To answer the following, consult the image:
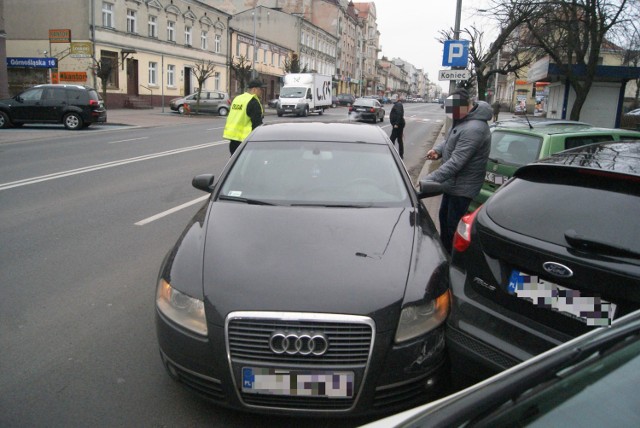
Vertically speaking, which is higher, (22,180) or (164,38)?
(164,38)

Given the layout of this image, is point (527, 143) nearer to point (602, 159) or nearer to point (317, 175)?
point (317, 175)

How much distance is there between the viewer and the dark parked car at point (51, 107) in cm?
2136

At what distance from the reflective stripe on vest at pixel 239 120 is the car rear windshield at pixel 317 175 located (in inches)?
139

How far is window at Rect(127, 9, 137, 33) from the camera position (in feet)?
124

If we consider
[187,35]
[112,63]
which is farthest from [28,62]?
[187,35]

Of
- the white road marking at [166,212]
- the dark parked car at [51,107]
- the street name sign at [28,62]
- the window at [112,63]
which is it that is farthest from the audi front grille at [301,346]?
the window at [112,63]

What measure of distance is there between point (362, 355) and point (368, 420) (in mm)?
486

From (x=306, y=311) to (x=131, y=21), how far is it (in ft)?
133

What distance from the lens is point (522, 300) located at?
2.88 m

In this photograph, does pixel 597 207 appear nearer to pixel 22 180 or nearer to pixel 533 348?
pixel 533 348

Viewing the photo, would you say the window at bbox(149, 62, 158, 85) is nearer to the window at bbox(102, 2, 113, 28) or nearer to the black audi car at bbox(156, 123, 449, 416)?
the window at bbox(102, 2, 113, 28)

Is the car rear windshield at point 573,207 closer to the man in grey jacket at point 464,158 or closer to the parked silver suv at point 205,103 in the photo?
the man in grey jacket at point 464,158

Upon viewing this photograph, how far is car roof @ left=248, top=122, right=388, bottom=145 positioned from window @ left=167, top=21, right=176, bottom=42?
41338mm

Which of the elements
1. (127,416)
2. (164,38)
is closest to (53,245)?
(127,416)
